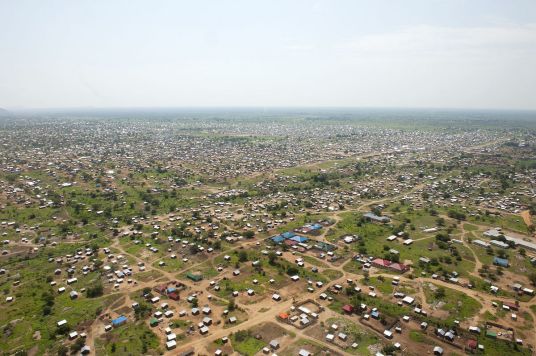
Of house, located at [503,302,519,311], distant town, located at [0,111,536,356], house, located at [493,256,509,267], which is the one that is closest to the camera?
distant town, located at [0,111,536,356]

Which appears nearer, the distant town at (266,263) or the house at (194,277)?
the distant town at (266,263)

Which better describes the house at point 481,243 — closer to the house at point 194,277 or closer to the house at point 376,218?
the house at point 376,218

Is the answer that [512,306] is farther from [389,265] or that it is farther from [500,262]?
[389,265]

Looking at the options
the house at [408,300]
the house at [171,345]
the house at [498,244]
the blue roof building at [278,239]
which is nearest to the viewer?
the house at [171,345]

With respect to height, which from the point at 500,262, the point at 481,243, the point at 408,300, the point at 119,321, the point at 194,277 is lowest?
the point at 119,321

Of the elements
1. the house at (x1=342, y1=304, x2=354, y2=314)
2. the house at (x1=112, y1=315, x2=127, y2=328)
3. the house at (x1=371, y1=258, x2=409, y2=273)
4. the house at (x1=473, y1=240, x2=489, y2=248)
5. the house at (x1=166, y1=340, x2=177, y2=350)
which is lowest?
the house at (x1=112, y1=315, x2=127, y2=328)

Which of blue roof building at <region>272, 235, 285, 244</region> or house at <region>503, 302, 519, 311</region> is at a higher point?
blue roof building at <region>272, 235, 285, 244</region>

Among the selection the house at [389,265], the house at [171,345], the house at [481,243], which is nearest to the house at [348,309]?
the house at [389,265]

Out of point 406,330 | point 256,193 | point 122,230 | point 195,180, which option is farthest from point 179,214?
point 406,330

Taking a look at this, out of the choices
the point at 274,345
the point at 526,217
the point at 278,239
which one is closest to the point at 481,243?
the point at 526,217

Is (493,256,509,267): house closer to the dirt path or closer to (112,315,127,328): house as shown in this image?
the dirt path

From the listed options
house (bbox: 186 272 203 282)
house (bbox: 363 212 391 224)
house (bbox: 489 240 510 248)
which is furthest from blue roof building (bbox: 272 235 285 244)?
house (bbox: 489 240 510 248)

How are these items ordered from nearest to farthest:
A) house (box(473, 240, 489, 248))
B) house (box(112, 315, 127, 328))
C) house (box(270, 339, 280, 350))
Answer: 1. house (box(270, 339, 280, 350))
2. house (box(112, 315, 127, 328))
3. house (box(473, 240, 489, 248))
